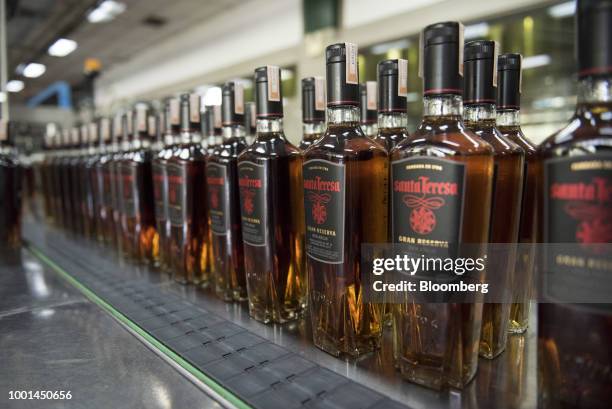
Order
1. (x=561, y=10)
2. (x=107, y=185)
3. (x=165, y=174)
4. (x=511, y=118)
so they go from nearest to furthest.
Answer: (x=511, y=118), (x=165, y=174), (x=107, y=185), (x=561, y=10)

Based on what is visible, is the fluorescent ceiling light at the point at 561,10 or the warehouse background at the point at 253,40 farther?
the warehouse background at the point at 253,40

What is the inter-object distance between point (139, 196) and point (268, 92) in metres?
0.73

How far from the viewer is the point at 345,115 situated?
0.79 metres

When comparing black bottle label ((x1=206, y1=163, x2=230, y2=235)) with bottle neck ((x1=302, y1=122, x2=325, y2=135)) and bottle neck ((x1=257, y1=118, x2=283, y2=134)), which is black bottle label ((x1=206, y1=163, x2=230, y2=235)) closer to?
bottle neck ((x1=257, y1=118, x2=283, y2=134))

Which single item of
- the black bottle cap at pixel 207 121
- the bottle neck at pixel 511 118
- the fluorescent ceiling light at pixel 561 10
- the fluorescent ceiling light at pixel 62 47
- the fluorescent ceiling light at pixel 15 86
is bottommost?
the bottle neck at pixel 511 118

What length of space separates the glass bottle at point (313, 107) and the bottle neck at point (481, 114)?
1.28 ft

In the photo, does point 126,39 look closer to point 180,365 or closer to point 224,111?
point 224,111

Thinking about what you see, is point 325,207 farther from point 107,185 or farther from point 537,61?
point 537,61

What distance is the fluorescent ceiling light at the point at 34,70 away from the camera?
8.13 meters

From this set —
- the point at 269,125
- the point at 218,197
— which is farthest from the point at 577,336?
the point at 218,197

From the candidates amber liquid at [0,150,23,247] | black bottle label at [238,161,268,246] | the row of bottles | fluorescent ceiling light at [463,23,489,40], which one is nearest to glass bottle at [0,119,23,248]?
amber liquid at [0,150,23,247]

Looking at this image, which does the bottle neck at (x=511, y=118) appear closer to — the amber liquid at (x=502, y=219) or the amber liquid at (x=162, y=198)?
the amber liquid at (x=502, y=219)

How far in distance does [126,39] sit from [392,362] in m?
7.35

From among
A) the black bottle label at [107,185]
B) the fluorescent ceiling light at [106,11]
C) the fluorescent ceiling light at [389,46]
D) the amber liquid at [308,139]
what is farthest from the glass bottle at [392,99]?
the fluorescent ceiling light at [106,11]
